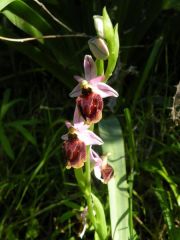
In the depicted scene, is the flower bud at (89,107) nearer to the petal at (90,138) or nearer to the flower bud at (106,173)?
the petal at (90,138)

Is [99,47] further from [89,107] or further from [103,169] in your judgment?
[103,169]

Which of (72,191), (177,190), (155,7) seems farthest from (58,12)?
(177,190)

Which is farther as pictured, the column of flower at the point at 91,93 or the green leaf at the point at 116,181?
the green leaf at the point at 116,181

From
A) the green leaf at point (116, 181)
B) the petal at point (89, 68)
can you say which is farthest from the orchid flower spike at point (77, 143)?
the green leaf at point (116, 181)

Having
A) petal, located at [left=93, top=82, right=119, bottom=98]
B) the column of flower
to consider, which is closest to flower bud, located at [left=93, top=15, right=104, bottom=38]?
the column of flower

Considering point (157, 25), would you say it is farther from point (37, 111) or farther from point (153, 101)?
point (37, 111)

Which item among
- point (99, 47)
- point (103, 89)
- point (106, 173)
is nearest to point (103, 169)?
point (106, 173)
